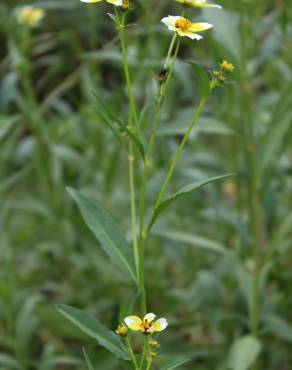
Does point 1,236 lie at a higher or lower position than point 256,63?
lower

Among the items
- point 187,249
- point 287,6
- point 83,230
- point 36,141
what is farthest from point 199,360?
point 287,6

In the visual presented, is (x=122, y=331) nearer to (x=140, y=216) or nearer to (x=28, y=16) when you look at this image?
(x=140, y=216)

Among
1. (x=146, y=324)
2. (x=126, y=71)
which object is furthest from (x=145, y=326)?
(x=126, y=71)

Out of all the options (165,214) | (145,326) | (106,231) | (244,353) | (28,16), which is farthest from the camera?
(165,214)

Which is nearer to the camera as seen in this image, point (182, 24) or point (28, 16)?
point (182, 24)

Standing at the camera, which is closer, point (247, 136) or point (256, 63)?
point (247, 136)

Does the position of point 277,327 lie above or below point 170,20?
below

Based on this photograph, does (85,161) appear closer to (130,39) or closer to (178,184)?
(178,184)

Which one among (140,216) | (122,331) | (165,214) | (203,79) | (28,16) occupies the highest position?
(28,16)
